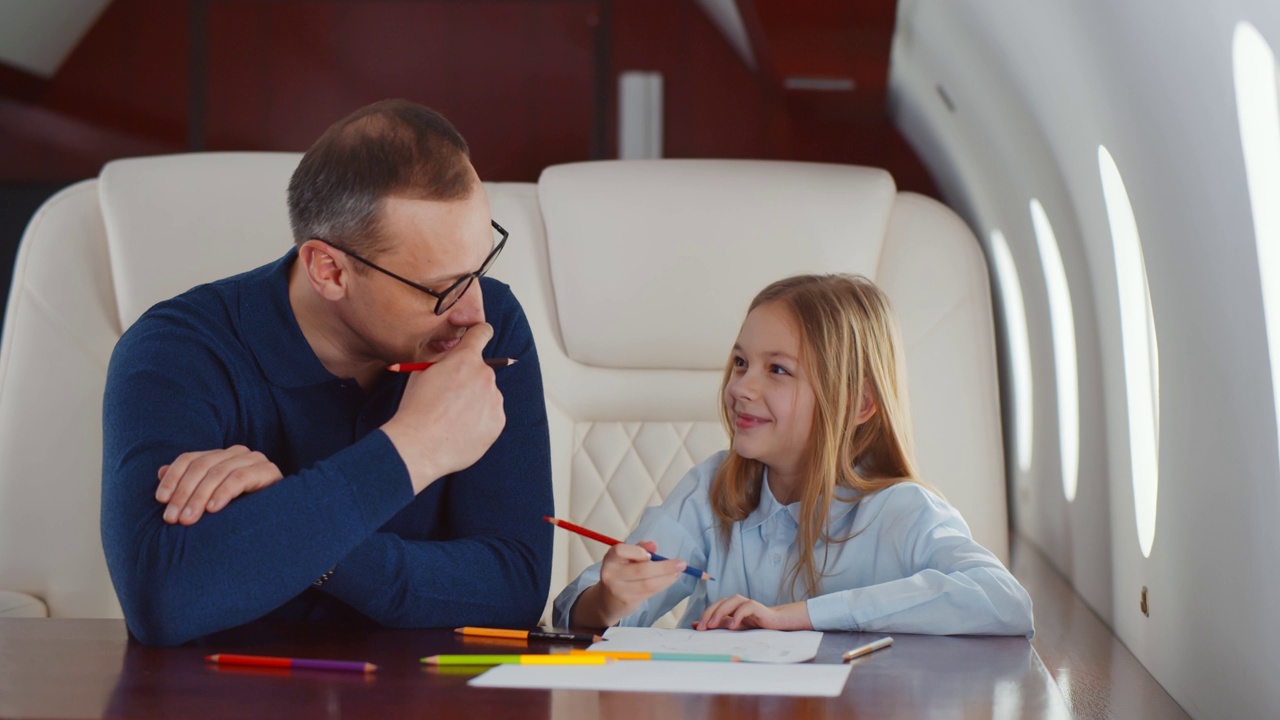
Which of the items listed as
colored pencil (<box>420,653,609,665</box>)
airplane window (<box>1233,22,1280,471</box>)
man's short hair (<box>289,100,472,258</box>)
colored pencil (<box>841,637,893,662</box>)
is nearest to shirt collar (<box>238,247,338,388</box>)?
man's short hair (<box>289,100,472,258</box>)

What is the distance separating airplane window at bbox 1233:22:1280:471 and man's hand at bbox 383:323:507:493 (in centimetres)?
85

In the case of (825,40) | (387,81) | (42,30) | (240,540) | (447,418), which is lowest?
(240,540)

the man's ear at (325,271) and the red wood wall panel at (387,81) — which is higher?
the red wood wall panel at (387,81)

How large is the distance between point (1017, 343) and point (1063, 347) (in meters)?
0.83

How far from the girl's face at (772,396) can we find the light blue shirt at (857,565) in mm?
80

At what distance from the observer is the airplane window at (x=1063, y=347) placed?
2742 mm

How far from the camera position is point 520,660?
3.85ft

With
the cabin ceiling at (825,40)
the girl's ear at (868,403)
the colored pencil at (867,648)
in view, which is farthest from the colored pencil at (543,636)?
the cabin ceiling at (825,40)

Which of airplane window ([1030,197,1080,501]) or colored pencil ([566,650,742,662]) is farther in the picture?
airplane window ([1030,197,1080,501])

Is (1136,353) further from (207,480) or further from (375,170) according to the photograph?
(207,480)

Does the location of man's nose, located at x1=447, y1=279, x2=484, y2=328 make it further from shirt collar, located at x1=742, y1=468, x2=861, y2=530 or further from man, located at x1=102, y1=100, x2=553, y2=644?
shirt collar, located at x1=742, y1=468, x2=861, y2=530

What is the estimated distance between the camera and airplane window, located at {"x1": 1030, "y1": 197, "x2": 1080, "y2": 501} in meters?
2.74

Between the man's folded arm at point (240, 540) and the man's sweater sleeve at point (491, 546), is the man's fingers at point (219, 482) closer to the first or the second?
the man's folded arm at point (240, 540)

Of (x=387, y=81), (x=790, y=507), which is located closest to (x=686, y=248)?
(x=790, y=507)
